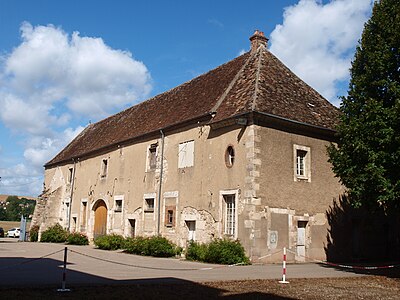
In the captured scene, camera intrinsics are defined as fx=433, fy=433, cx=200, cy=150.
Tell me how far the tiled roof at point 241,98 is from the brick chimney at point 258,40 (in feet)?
0.92

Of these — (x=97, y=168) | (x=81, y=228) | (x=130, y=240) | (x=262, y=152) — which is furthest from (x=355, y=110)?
(x=81, y=228)

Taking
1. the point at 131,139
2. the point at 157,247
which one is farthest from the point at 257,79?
the point at 131,139

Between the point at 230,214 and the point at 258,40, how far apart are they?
863 cm

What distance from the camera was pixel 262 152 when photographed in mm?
16000

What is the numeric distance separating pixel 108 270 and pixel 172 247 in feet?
20.5

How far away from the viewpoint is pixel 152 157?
21797 millimetres

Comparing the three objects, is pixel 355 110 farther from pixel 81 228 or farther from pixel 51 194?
pixel 51 194

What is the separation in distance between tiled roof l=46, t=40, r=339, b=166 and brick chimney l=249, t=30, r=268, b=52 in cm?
28

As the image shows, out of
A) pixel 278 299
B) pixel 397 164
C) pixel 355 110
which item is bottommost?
pixel 278 299

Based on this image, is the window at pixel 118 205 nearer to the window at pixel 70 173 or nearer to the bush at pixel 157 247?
the bush at pixel 157 247

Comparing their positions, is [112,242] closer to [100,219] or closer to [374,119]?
[100,219]

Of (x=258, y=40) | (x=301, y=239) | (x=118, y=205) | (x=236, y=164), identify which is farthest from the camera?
(x=118, y=205)

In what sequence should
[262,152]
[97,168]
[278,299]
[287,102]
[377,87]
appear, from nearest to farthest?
[278,299]
[377,87]
[262,152]
[287,102]
[97,168]

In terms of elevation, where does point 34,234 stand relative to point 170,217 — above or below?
below
